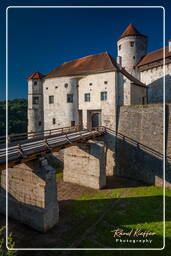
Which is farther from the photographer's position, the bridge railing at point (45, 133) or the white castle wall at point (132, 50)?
the white castle wall at point (132, 50)

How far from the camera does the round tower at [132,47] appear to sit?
120 feet

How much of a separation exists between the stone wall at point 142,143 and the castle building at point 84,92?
85.1 inches

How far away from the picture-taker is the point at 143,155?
18.8m

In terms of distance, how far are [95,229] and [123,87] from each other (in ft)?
57.0

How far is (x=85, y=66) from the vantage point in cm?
2477

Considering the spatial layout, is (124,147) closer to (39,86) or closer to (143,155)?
(143,155)

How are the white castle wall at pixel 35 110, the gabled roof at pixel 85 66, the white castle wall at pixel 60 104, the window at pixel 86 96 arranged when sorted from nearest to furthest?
the gabled roof at pixel 85 66 → the window at pixel 86 96 → the white castle wall at pixel 60 104 → the white castle wall at pixel 35 110

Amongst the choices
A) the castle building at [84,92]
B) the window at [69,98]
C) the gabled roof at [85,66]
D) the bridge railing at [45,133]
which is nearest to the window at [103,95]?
the castle building at [84,92]

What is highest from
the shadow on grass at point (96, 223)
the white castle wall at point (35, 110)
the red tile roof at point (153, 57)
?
the red tile roof at point (153, 57)

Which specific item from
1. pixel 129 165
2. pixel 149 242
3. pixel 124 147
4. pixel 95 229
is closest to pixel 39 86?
pixel 124 147

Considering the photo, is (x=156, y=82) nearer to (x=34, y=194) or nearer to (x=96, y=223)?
(x=96, y=223)

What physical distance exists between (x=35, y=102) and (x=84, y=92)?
9.16m

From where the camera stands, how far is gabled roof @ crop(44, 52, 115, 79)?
75.0 feet

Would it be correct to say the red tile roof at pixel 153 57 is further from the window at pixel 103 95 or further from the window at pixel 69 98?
the window at pixel 69 98
